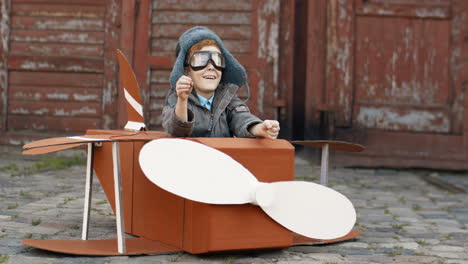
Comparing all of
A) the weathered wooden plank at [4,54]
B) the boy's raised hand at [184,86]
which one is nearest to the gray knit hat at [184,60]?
the boy's raised hand at [184,86]

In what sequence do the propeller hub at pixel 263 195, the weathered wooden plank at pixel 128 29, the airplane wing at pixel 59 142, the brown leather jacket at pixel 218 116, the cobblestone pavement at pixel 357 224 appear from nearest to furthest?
1. the airplane wing at pixel 59 142
2. the propeller hub at pixel 263 195
3. the cobblestone pavement at pixel 357 224
4. the brown leather jacket at pixel 218 116
5. the weathered wooden plank at pixel 128 29

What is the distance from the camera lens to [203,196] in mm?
2678

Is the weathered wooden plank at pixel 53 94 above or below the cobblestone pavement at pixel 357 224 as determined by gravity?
above

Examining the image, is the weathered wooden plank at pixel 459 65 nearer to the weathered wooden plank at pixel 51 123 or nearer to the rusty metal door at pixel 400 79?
the rusty metal door at pixel 400 79

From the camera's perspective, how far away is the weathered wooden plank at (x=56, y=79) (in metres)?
7.59

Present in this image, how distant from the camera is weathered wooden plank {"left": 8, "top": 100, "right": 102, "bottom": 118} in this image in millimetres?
7617

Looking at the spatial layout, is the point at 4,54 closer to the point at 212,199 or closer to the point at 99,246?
the point at 99,246

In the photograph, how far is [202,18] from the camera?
7.30 metres

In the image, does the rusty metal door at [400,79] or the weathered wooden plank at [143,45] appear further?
the weathered wooden plank at [143,45]

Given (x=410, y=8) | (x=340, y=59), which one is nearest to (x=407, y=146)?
(x=340, y=59)

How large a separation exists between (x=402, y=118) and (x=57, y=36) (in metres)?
4.06

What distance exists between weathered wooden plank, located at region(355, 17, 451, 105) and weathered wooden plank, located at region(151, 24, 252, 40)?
125 cm

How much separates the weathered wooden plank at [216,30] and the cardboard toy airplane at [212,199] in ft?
13.9

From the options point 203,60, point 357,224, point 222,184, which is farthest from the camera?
point 357,224
